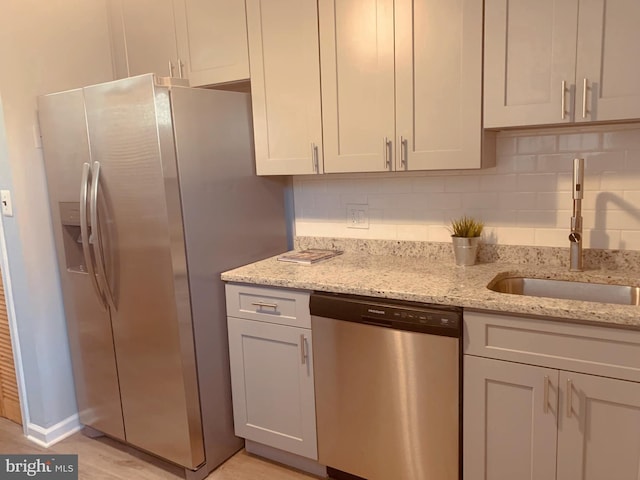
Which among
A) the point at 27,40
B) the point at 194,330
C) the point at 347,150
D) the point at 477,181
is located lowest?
the point at 194,330

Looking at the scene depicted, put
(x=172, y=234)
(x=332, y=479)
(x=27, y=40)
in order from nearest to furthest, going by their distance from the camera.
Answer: (x=172, y=234), (x=332, y=479), (x=27, y=40)

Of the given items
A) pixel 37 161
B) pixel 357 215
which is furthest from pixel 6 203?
pixel 357 215

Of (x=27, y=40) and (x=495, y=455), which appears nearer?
(x=495, y=455)

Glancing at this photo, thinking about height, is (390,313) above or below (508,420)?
above

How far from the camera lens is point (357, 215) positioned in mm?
2623

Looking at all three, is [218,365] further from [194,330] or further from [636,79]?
[636,79]

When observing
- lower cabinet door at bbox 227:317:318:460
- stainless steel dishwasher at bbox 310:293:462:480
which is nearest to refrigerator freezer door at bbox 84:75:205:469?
lower cabinet door at bbox 227:317:318:460

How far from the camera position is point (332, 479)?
7.35 ft

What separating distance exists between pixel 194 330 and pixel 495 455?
4.25 ft

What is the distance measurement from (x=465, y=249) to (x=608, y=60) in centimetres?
88

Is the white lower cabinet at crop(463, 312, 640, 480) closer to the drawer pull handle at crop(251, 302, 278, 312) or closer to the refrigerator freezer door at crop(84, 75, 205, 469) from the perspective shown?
the drawer pull handle at crop(251, 302, 278, 312)

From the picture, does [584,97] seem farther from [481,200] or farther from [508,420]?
[508,420]

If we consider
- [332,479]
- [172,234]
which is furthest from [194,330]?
[332,479]

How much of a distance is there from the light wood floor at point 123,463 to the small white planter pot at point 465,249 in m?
1.18
